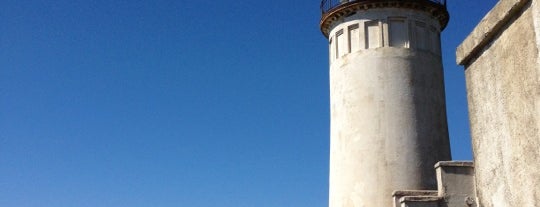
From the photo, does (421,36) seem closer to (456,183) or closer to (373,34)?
(373,34)

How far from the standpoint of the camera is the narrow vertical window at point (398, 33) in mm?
15320

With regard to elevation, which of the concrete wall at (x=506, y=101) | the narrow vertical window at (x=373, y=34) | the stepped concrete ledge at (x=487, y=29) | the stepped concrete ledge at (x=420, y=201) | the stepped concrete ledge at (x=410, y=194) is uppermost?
the narrow vertical window at (x=373, y=34)

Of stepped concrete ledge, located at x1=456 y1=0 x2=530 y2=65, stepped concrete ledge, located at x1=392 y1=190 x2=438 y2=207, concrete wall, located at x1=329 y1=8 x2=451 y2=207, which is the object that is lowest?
stepped concrete ledge, located at x1=456 y1=0 x2=530 y2=65

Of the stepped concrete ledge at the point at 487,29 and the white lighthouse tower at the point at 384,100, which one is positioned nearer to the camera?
the stepped concrete ledge at the point at 487,29

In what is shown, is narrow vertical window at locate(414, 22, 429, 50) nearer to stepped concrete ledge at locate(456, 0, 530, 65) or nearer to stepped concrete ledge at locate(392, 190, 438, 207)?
stepped concrete ledge at locate(392, 190, 438, 207)

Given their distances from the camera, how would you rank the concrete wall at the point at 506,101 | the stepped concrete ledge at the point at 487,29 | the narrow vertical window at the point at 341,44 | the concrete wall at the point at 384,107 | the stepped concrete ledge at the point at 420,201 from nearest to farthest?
the concrete wall at the point at 506,101
the stepped concrete ledge at the point at 487,29
the stepped concrete ledge at the point at 420,201
the concrete wall at the point at 384,107
the narrow vertical window at the point at 341,44

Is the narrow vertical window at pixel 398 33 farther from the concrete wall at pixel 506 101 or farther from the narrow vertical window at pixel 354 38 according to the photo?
the concrete wall at pixel 506 101

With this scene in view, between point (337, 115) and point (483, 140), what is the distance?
11760mm

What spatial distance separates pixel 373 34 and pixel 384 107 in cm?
206

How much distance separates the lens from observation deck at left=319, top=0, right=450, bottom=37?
1559 centimetres

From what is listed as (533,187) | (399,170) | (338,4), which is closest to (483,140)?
(533,187)

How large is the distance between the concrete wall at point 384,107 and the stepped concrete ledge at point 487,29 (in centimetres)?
1028

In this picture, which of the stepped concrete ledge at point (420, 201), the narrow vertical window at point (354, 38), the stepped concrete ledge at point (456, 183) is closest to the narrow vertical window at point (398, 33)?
the narrow vertical window at point (354, 38)

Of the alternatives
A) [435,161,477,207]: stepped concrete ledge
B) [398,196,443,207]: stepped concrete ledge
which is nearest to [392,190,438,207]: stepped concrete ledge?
[398,196,443,207]: stepped concrete ledge
